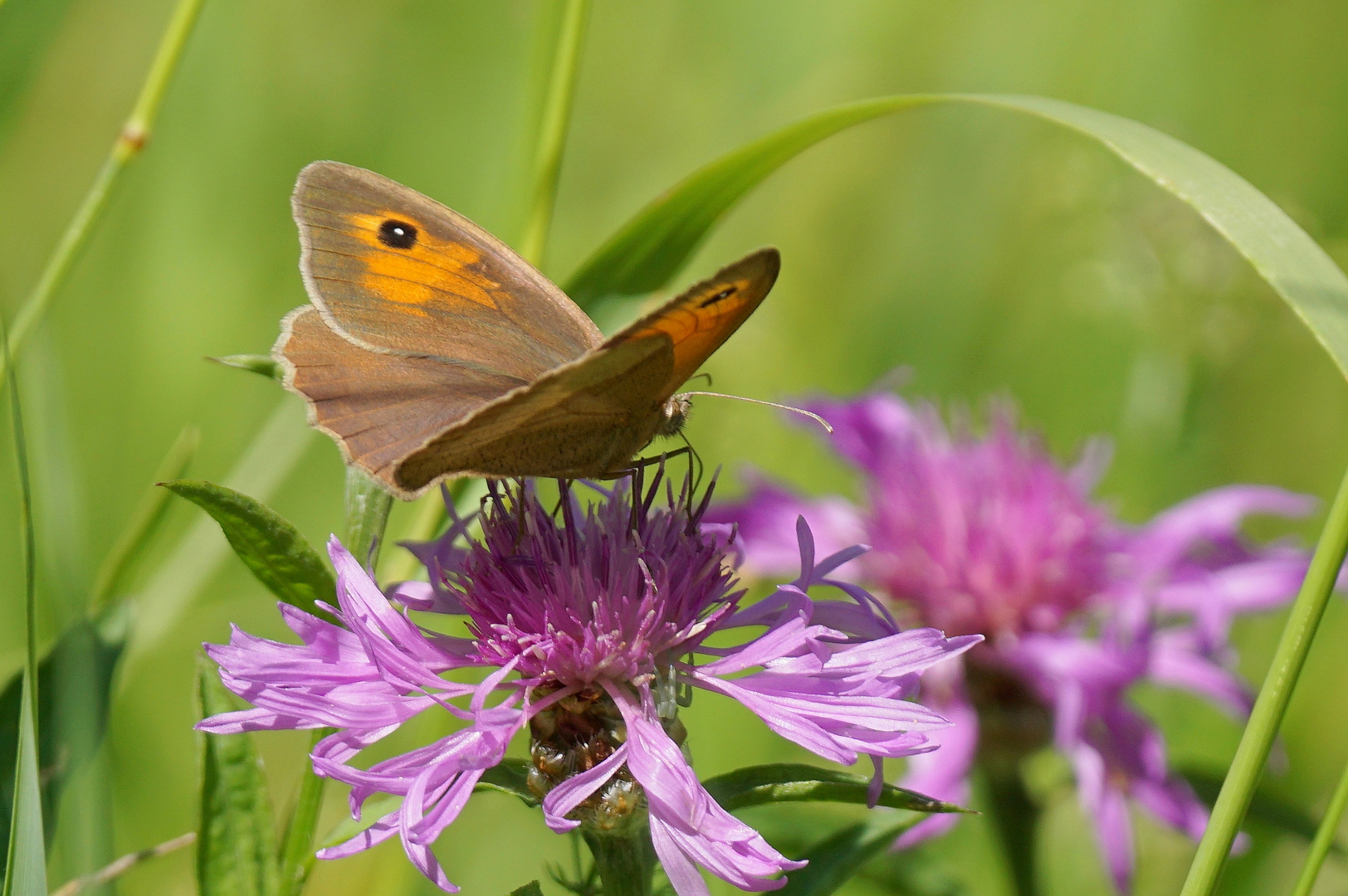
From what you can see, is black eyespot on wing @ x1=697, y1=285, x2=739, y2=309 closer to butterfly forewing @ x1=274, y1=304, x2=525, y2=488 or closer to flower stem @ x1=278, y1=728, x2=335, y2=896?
butterfly forewing @ x1=274, y1=304, x2=525, y2=488

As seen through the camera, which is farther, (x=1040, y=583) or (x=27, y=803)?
(x=1040, y=583)

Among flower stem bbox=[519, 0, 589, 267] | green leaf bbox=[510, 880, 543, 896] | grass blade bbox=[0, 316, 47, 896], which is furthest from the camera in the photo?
flower stem bbox=[519, 0, 589, 267]

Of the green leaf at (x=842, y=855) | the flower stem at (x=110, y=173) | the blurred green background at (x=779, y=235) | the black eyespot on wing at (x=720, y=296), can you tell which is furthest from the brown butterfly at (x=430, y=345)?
the blurred green background at (x=779, y=235)

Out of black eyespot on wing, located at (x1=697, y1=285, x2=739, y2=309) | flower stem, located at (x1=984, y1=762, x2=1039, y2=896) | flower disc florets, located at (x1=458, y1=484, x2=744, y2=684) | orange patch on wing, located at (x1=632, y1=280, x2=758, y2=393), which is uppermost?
black eyespot on wing, located at (x1=697, y1=285, x2=739, y2=309)

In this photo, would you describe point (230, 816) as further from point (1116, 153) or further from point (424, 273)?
point (1116, 153)

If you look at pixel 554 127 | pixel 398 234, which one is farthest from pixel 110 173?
pixel 554 127

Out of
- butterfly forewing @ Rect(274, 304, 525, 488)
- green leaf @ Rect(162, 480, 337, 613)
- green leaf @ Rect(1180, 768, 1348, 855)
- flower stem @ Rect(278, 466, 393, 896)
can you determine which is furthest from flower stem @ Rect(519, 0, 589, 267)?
green leaf @ Rect(1180, 768, 1348, 855)
